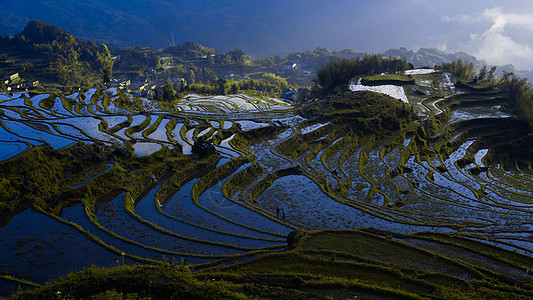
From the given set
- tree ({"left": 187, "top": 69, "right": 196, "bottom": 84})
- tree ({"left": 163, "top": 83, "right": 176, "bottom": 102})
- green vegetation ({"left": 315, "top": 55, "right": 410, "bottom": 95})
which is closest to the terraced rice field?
tree ({"left": 163, "top": 83, "right": 176, "bottom": 102})

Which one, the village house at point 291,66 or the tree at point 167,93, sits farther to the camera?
the village house at point 291,66

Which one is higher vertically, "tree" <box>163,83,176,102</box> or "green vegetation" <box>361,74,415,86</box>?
"tree" <box>163,83,176,102</box>

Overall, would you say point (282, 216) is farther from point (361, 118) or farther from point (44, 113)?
point (44, 113)

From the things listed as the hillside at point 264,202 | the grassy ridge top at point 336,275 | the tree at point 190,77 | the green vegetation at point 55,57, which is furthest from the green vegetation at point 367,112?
the tree at point 190,77

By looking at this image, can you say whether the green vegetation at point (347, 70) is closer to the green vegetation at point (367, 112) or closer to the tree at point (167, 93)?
the green vegetation at point (367, 112)

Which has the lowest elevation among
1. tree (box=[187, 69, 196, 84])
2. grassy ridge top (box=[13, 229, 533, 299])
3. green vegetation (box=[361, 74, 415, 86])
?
grassy ridge top (box=[13, 229, 533, 299])

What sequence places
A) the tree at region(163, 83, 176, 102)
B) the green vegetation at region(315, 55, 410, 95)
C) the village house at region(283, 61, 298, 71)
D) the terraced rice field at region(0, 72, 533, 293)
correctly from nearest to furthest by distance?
1. the terraced rice field at region(0, 72, 533, 293)
2. the green vegetation at region(315, 55, 410, 95)
3. the tree at region(163, 83, 176, 102)
4. the village house at region(283, 61, 298, 71)

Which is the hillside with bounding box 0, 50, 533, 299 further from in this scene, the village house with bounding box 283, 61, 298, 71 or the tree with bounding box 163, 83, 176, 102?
the village house with bounding box 283, 61, 298, 71

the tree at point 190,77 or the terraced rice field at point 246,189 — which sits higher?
the tree at point 190,77
